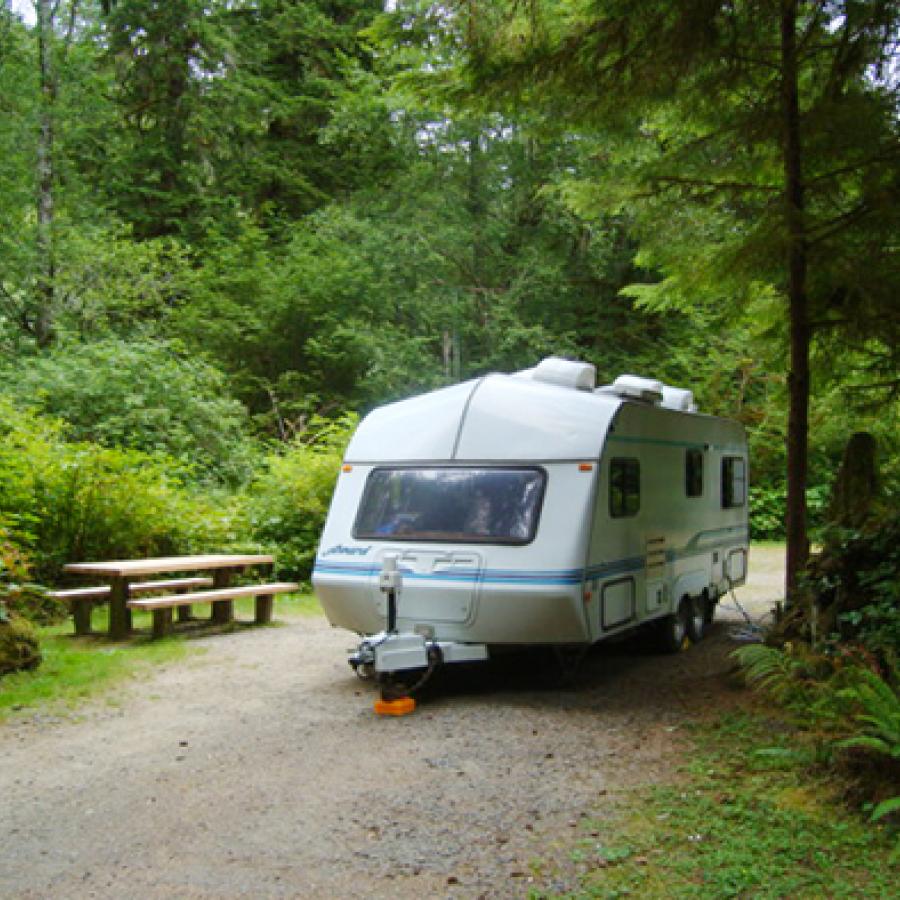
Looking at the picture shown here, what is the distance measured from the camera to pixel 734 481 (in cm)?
1138

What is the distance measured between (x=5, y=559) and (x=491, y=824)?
5152 millimetres

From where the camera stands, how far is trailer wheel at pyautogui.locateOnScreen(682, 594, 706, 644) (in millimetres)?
9859

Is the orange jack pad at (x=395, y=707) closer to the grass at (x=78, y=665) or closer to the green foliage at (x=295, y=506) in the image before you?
the grass at (x=78, y=665)

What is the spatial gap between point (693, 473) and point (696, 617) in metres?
1.58

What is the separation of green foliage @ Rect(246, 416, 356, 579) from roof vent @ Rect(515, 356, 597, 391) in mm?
6364

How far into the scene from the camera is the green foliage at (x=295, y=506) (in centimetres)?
1380

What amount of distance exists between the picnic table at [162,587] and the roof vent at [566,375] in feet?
14.5

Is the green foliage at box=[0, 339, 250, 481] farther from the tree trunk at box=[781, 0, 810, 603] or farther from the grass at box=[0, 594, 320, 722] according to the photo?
the tree trunk at box=[781, 0, 810, 603]

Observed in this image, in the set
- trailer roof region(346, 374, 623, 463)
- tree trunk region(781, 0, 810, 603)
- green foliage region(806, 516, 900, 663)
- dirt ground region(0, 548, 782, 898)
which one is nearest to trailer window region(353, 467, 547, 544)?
trailer roof region(346, 374, 623, 463)

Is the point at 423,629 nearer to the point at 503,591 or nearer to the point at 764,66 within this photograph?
the point at 503,591

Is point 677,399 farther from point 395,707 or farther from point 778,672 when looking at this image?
point 395,707

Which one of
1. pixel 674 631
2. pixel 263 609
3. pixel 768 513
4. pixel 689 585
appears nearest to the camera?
pixel 674 631

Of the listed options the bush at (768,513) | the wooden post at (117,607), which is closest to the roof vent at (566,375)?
the wooden post at (117,607)

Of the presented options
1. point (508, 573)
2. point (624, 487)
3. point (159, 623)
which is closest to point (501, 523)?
point (508, 573)
